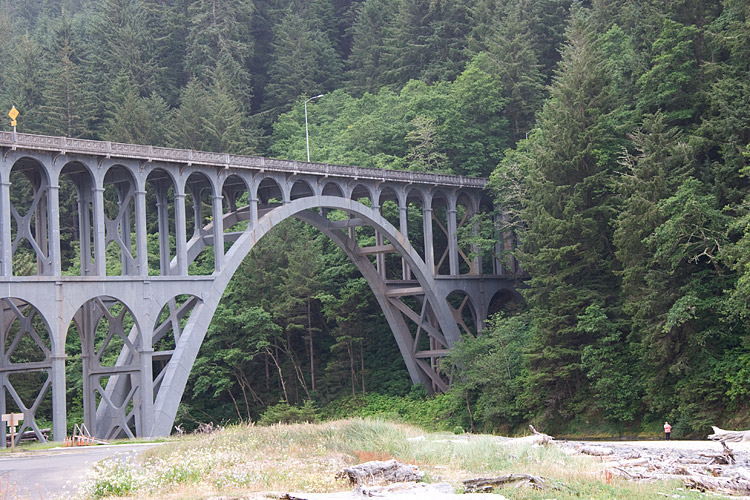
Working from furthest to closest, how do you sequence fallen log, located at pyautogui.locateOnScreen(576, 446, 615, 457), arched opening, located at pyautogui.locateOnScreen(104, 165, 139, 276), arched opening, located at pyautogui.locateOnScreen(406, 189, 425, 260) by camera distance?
1. arched opening, located at pyautogui.locateOnScreen(406, 189, 425, 260)
2. arched opening, located at pyautogui.locateOnScreen(104, 165, 139, 276)
3. fallen log, located at pyautogui.locateOnScreen(576, 446, 615, 457)

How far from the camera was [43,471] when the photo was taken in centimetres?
1941

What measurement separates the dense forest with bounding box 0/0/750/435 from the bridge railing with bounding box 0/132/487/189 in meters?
3.68

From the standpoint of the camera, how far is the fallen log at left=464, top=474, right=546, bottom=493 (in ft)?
52.4

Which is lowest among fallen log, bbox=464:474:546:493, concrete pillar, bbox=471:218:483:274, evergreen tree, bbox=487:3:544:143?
fallen log, bbox=464:474:546:493

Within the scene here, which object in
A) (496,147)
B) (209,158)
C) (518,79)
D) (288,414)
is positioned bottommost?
(288,414)

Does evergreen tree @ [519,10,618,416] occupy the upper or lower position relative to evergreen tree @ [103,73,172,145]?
lower

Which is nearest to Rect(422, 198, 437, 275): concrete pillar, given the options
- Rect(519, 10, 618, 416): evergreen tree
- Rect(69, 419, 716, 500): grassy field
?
Rect(519, 10, 618, 416): evergreen tree

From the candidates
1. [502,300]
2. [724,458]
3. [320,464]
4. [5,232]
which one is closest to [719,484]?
[724,458]

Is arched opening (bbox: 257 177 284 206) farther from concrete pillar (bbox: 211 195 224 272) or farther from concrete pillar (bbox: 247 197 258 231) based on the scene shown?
concrete pillar (bbox: 211 195 224 272)

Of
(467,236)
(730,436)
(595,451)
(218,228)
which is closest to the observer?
(595,451)

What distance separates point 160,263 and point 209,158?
469cm

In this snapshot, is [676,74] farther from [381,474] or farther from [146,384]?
[381,474]

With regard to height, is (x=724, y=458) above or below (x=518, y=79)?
below

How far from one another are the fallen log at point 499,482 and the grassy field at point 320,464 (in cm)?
19
